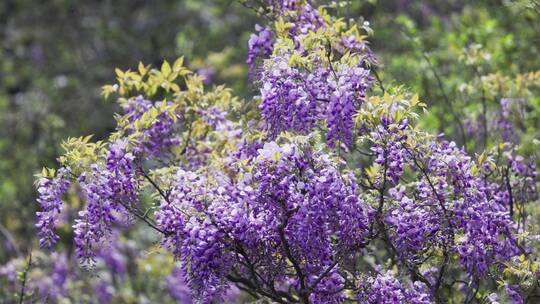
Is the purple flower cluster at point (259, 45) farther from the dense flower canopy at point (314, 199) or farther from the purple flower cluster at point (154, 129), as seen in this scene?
the purple flower cluster at point (154, 129)

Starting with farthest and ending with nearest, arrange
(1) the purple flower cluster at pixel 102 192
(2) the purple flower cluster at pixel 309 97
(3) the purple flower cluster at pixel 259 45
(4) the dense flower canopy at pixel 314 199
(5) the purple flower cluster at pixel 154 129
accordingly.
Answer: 1. (5) the purple flower cluster at pixel 154 129
2. (3) the purple flower cluster at pixel 259 45
3. (1) the purple flower cluster at pixel 102 192
4. (2) the purple flower cluster at pixel 309 97
5. (4) the dense flower canopy at pixel 314 199

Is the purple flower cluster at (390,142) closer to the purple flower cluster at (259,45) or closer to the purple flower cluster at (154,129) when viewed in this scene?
the purple flower cluster at (259,45)

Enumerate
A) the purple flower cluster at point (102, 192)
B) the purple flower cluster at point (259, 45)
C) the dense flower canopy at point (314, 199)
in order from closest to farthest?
the dense flower canopy at point (314, 199) → the purple flower cluster at point (102, 192) → the purple flower cluster at point (259, 45)

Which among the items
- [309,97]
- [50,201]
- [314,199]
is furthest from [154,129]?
[314,199]

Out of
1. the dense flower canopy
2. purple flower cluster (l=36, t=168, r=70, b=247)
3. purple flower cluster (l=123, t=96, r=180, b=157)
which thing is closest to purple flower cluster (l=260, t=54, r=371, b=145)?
Result: the dense flower canopy

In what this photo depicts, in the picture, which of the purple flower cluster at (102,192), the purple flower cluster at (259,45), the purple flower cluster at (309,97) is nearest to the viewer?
the purple flower cluster at (309,97)

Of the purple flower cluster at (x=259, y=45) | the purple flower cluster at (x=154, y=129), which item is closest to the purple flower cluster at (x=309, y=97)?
the purple flower cluster at (x=259, y=45)

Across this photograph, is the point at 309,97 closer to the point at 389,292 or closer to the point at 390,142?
the point at 390,142

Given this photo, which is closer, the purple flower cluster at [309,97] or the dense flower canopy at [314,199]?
the dense flower canopy at [314,199]

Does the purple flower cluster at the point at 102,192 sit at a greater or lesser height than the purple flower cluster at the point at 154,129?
lesser

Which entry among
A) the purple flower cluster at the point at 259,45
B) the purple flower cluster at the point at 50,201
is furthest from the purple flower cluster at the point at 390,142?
the purple flower cluster at the point at 50,201

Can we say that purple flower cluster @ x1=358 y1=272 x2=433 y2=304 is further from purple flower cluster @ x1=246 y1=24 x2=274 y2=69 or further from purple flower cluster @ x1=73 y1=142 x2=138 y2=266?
purple flower cluster @ x1=246 y1=24 x2=274 y2=69

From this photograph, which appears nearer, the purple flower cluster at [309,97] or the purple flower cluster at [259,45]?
the purple flower cluster at [309,97]

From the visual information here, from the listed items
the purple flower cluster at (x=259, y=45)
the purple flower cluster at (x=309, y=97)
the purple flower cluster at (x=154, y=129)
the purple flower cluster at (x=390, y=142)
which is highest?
the purple flower cluster at (x=154, y=129)
